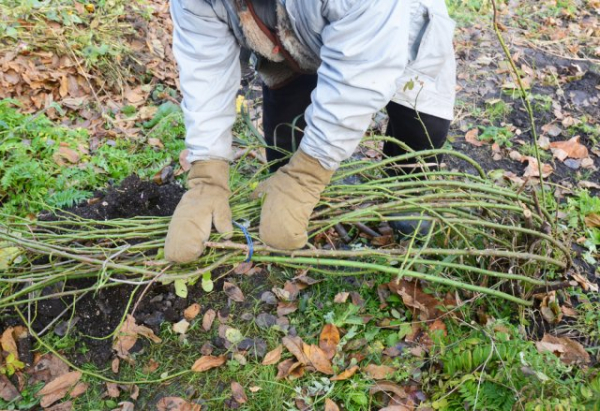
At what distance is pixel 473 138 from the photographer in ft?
11.1

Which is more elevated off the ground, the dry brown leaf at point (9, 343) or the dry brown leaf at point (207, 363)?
the dry brown leaf at point (9, 343)

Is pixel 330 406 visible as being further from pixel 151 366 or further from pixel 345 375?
pixel 151 366

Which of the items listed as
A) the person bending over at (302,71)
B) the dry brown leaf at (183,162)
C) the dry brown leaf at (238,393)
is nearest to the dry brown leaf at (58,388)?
the dry brown leaf at (238,393)

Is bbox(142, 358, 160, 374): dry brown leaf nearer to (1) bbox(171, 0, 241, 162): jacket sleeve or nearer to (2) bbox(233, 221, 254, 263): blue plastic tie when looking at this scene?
(2) bbox(233, 221, 254, 263): blue plastic tie

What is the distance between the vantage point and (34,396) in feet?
6.67

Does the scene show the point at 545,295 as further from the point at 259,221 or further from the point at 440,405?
the point at 259,221

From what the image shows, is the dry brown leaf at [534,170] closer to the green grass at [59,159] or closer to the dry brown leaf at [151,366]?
the green grass at [59,159]

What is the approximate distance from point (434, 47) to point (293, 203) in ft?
2.86

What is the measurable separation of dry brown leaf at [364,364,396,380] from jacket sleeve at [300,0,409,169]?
35.6 inches

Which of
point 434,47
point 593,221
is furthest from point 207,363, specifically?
point 593,221

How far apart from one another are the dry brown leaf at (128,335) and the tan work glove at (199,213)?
1.71 feet

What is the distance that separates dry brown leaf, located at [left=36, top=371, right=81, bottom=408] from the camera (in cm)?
201

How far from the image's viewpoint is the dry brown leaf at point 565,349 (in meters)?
1.99

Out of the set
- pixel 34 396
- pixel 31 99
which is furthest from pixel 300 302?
pixel 31 99
